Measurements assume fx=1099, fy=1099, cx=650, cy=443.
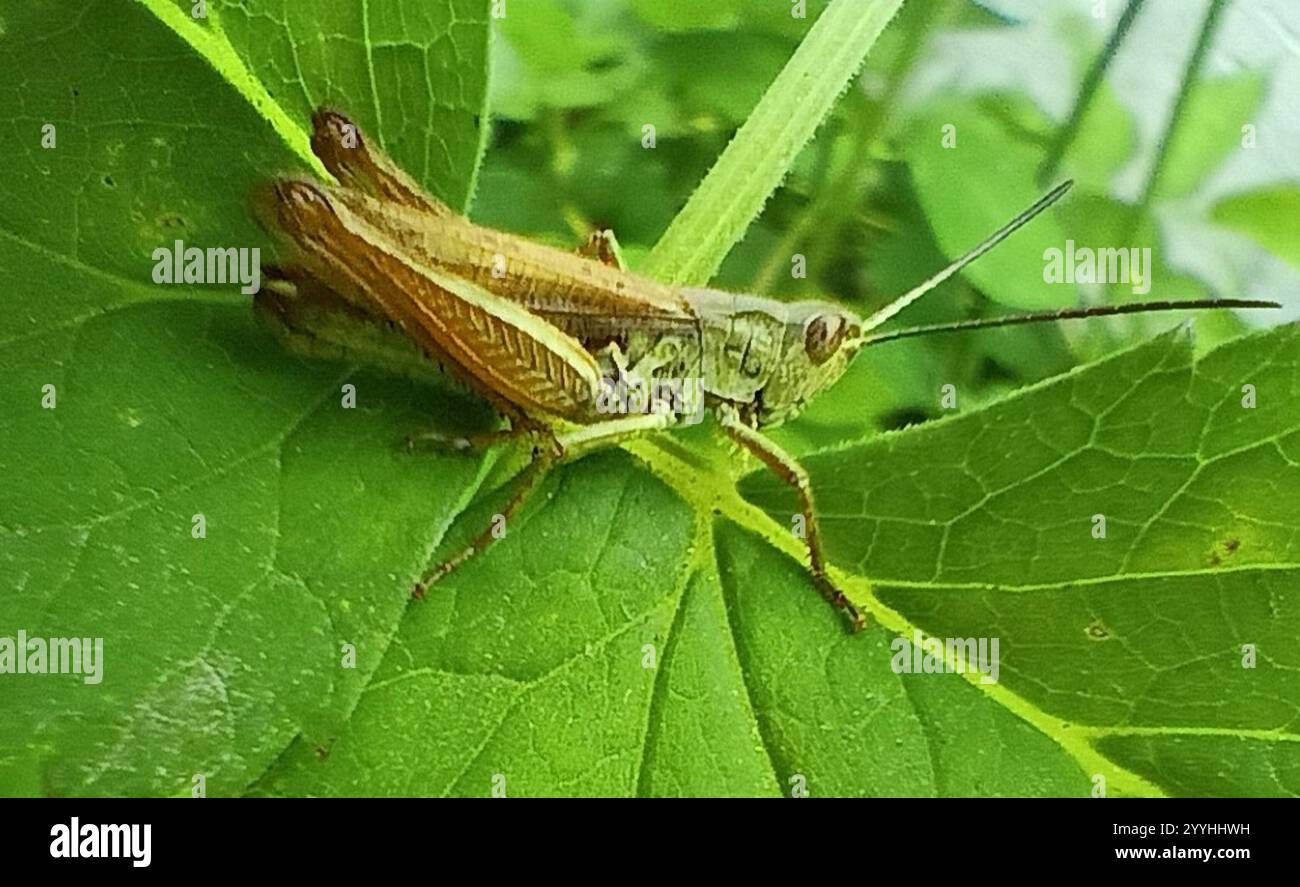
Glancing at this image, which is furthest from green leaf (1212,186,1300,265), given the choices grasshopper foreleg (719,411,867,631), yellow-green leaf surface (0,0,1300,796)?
grasshopper foreleg (719,411,867,631)

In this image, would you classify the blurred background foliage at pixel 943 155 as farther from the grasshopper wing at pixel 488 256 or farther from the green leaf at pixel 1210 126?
the grasshopper wing at pixel 488 256

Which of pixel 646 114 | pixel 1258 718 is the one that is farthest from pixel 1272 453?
pixel 646 114

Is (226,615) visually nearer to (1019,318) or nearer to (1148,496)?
(1019,318)

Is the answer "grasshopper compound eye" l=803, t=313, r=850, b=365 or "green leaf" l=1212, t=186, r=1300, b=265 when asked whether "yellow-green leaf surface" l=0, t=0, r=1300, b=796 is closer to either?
"grasshopper compound eye" l=803, t=313, r=850, b=365

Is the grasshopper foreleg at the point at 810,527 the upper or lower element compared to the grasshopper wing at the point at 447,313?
lower

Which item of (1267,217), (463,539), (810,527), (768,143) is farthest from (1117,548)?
(1267,217)

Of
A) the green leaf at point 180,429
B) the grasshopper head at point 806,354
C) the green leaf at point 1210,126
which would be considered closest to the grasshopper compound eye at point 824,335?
the grasshopper head at point 806,354
